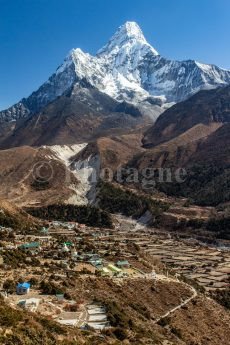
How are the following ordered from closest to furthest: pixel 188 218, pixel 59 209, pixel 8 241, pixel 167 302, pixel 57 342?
pixel 57 342 → pixel 167 302 → pixel 8 241 → pixel 188 218 → pixel 59 209

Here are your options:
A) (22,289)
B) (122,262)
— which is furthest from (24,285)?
(122,262)

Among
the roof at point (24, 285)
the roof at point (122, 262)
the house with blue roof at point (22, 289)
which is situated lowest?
the house with blue roof at point (22, 289)

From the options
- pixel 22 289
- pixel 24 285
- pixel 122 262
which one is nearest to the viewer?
pixel 22 289

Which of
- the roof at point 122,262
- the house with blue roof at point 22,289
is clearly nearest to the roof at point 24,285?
the house with blue roof at point 22,289

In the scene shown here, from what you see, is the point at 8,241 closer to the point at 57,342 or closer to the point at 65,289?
the point at 65,289

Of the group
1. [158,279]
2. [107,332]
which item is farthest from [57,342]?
[158,279]

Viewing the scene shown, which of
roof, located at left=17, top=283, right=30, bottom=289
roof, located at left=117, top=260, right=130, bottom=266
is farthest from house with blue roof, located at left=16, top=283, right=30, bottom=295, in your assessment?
roof, located at left=117, top=260, right=130, bottom=266

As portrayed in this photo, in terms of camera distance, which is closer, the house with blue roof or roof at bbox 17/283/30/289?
the house with blue roof

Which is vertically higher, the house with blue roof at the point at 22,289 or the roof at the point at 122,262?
the roof at the point at 122,262

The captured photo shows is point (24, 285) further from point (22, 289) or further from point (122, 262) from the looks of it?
point (122, 262)

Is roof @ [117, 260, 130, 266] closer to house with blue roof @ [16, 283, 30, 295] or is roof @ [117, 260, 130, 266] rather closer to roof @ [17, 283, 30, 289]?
roof @ [17, 283, 30, 289]

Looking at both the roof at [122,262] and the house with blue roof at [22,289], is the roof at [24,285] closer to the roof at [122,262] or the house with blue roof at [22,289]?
the house with blue roof at [22,289]
